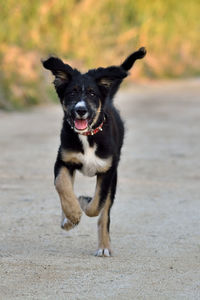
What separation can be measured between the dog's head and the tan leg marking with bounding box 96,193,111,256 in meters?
0.68

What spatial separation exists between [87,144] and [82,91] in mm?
412

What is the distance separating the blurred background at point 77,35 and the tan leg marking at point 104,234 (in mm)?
14278

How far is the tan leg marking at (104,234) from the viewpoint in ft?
20.9

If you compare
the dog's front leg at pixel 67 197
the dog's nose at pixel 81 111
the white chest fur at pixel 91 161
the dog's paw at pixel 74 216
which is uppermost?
the dog's nose at pixel 81 111

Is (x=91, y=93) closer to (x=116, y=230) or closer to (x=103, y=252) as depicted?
(x=103, y=252)

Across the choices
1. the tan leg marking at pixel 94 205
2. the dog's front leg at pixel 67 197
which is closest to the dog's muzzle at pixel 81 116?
the dog's front leg at pixel 67 197

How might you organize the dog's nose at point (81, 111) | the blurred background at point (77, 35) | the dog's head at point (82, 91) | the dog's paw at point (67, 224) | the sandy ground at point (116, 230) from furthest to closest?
the blurred background at point (77, 35)
the dog's paw at point (67, 224)
the dog's head at point (82, 91)
the dog's nose at point (81, 111)
the sandy ground at point (116, 230)

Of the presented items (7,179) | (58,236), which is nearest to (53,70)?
(58,236)

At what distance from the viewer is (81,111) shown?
6.13 meters

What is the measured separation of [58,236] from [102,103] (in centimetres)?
125

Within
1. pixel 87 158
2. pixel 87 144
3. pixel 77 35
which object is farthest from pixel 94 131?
pixel 77 35

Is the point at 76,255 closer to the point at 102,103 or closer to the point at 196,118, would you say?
the point at 102,103

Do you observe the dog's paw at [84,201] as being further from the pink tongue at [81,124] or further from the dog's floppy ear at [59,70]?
the dog's floppy ear at [59,70]

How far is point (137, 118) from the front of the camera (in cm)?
1970
